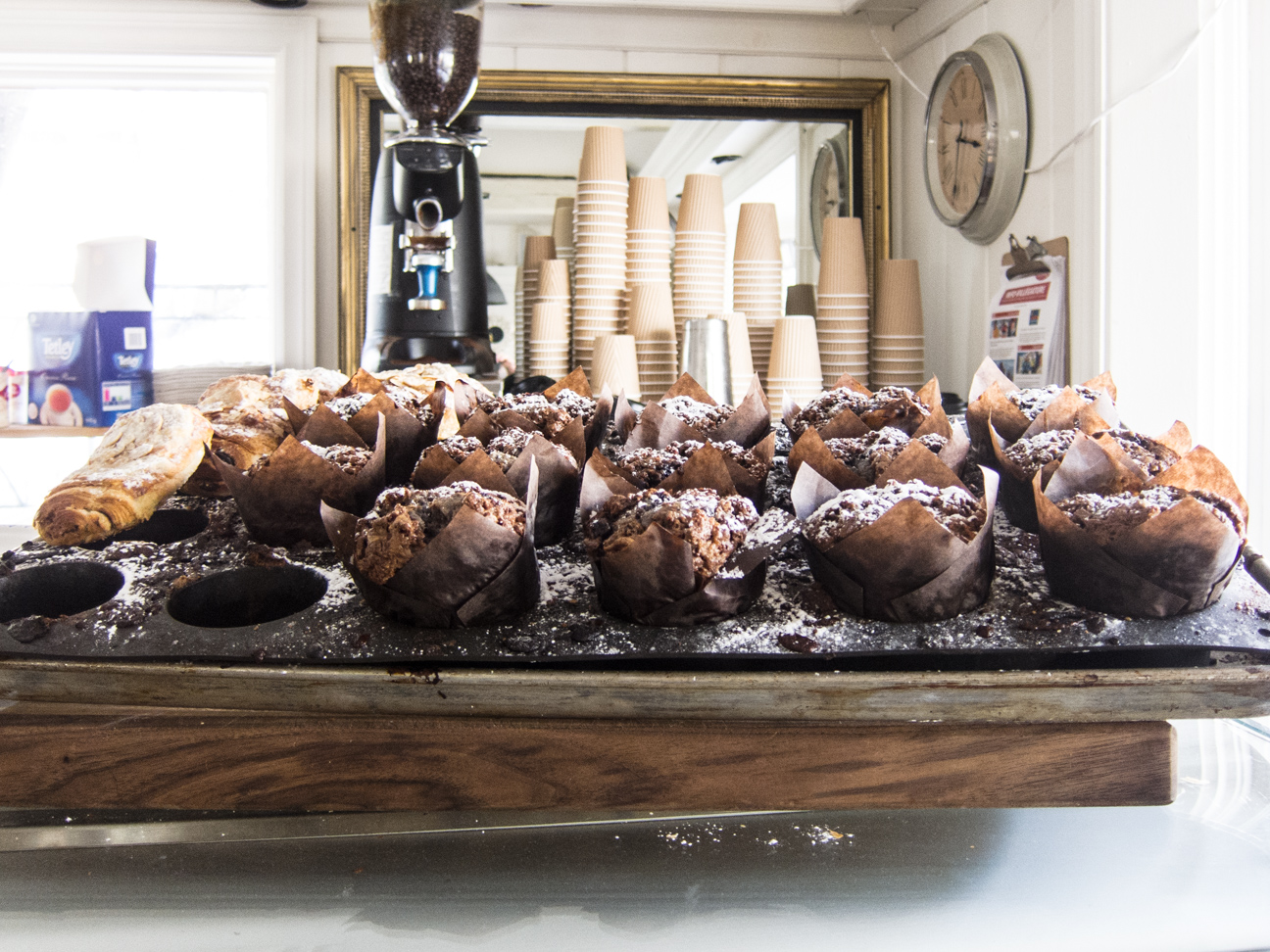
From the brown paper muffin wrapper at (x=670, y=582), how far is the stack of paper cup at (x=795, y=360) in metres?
1.54

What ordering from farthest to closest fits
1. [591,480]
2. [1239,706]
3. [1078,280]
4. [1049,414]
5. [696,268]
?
[696,268], [1078,280], [1049,414], [591,480], [1239,706]

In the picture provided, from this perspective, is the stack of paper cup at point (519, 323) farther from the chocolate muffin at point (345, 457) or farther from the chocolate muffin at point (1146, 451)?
the chocolate muffin at point (1146, 451)

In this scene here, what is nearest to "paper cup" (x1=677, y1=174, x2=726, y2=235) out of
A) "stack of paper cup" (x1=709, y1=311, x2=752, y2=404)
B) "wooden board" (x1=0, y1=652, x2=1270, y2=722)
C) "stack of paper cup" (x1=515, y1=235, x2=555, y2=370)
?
"stack of paper cup" (x1=709, y1=311, x2=752, y2=404)

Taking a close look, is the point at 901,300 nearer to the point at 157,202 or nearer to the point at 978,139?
the point at 978,139

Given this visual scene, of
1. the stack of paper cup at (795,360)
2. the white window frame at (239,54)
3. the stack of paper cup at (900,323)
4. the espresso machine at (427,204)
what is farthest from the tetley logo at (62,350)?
the stack of paper cup at (900,323)

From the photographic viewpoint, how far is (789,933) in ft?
1.69

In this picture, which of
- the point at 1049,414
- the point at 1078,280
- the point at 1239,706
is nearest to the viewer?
the point at 1239,706

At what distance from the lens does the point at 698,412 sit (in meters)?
1.01

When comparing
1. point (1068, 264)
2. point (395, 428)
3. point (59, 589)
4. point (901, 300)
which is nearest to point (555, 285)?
point (901, 300)

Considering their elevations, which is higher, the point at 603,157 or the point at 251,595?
the point at 603,157

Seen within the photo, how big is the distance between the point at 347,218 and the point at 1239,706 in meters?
2.47

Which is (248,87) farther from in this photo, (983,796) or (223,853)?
(983,796)

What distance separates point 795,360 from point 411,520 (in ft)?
5.46

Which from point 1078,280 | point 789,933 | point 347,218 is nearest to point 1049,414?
point 789,933
